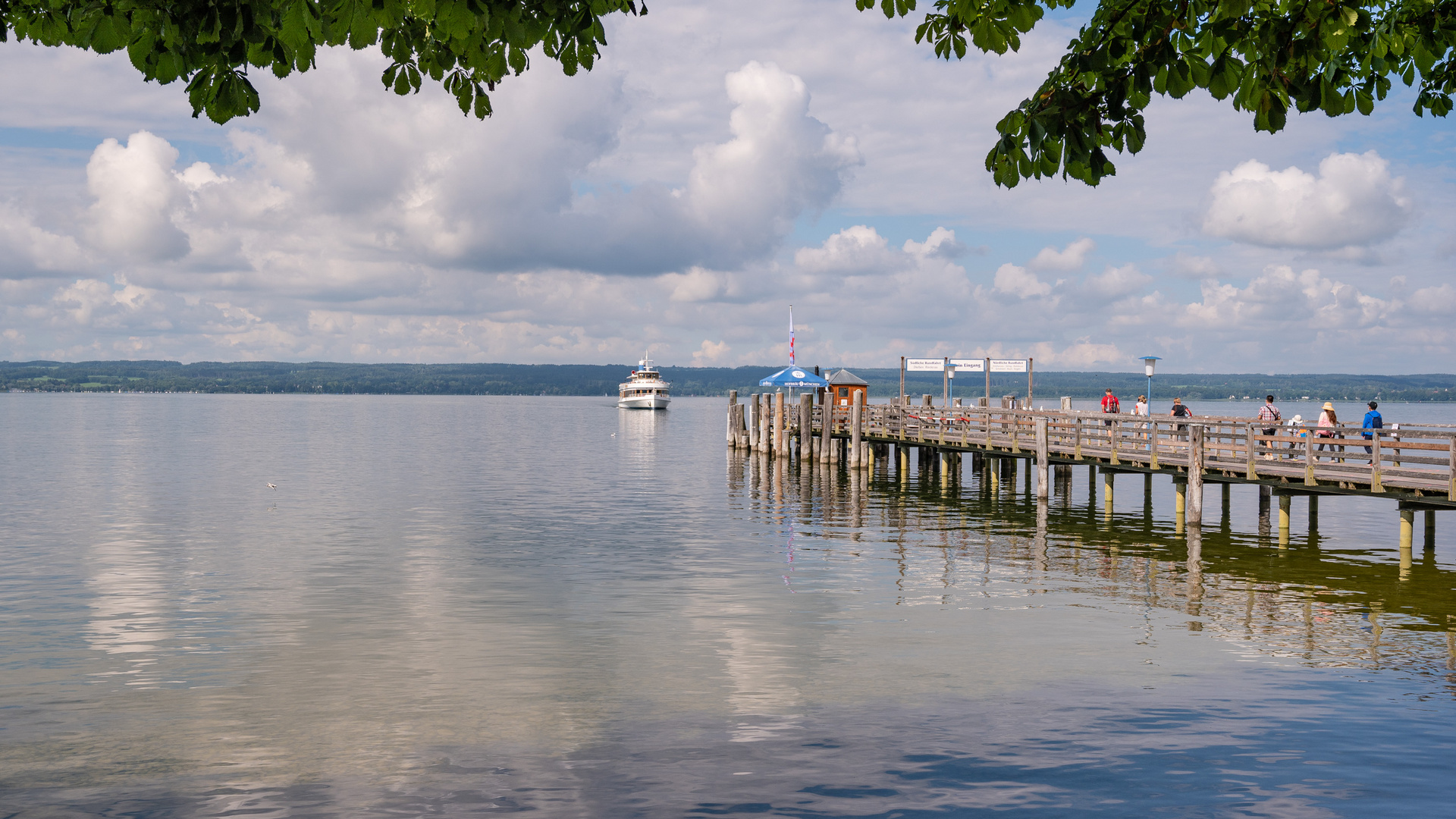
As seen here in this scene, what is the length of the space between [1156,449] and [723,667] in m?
16.4

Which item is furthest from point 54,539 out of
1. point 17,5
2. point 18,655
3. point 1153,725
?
point 1153,725

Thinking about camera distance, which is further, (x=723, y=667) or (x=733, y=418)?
(x=733, y=418)

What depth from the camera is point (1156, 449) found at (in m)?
25.7

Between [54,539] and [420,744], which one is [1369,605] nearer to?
[420,744]

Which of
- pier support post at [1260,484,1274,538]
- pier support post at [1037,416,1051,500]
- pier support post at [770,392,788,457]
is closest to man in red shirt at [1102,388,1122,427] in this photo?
pier support post at [1037,416,1051,500]

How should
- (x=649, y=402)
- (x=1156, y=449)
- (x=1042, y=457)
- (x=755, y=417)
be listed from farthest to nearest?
(x=649, y=402) < (x=755, y=417) < (x=1042, y=457) < (x=1156, y=449)

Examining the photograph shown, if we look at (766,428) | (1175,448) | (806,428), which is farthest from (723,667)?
(766,428)

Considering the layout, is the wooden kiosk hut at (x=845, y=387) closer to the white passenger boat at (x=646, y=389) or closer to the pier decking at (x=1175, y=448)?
the pier decking at (x=1175, y=448)

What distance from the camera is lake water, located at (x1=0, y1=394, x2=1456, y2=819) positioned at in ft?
29.3

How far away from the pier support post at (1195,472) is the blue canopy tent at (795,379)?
23.0m

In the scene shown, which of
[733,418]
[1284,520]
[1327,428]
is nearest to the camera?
[1327,428]

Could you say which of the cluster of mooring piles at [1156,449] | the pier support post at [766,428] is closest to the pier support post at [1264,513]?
the cluster of mooring piles at [1156,449]

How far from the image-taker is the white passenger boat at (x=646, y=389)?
14325cm

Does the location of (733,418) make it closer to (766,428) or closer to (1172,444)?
(766,428)
